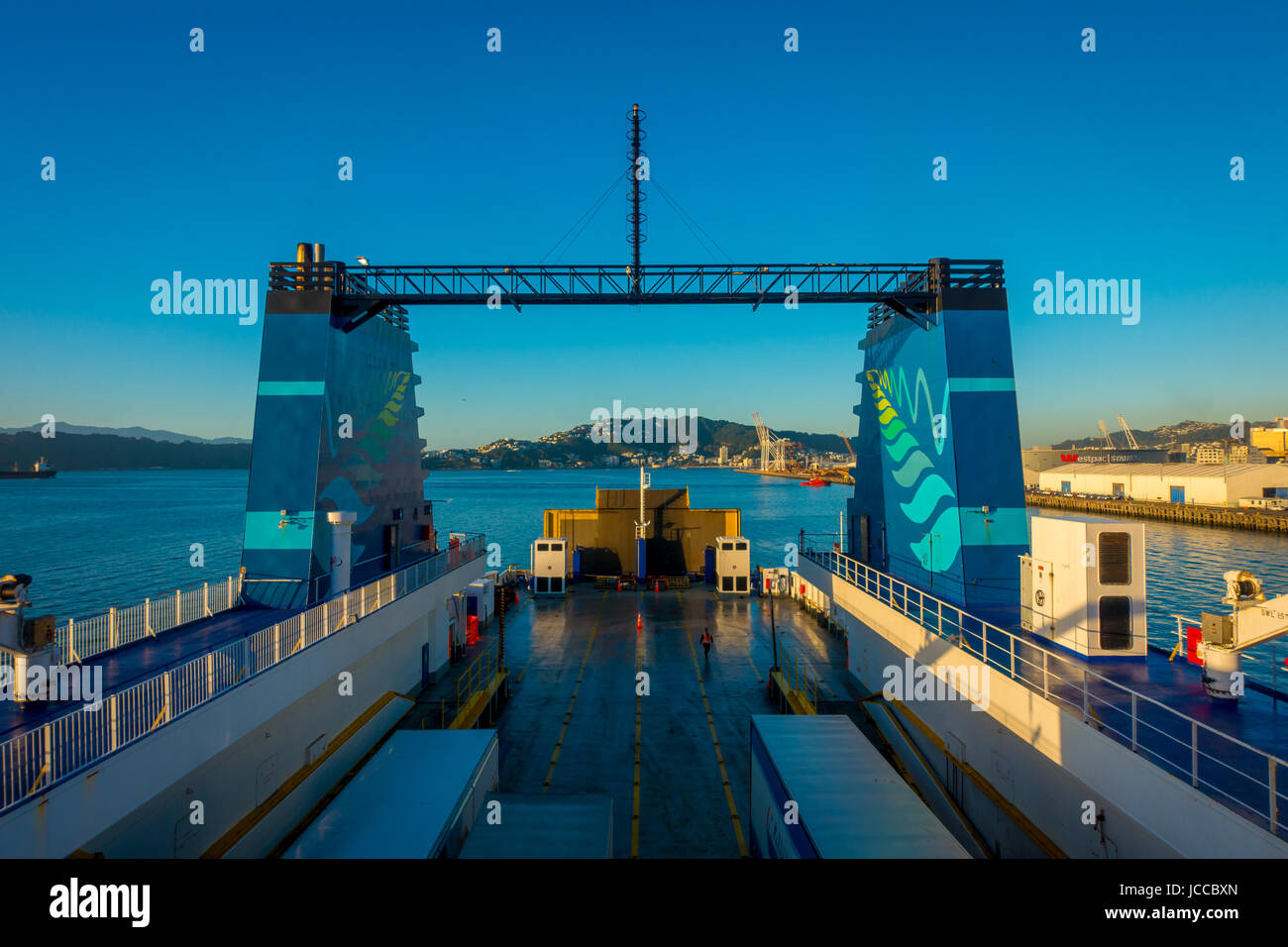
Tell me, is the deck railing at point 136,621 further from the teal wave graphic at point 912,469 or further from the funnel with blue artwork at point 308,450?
the teal wave graphic at point 912,469

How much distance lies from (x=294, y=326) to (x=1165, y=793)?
769 inches

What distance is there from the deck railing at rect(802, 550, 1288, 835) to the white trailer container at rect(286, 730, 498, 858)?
8254 millimetres

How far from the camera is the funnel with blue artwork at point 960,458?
1725 cm

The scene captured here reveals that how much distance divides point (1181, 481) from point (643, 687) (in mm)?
108011

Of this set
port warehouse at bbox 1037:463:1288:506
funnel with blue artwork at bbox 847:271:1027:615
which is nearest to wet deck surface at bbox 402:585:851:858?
funnel with blue artwork at bbox 847:271:1027:615

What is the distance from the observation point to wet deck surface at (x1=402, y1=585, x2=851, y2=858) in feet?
40.9

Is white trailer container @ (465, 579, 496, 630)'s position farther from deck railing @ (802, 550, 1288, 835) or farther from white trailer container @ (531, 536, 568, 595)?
deck railing @ (802, 550, 1288, 835)

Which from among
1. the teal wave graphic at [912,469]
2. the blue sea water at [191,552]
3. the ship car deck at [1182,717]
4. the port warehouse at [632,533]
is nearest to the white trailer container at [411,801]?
the ship car deck at [1182,717]

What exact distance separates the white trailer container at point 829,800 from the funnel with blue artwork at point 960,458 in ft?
26.3

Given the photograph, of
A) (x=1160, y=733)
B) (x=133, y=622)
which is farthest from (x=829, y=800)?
(x=133, y=622)

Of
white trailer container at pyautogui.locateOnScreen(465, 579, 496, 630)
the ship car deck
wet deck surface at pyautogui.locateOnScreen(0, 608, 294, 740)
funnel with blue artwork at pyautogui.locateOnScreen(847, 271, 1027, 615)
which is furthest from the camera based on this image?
white trailer container at pyautogui.locateOnScreen(465, 579, 496, 630)

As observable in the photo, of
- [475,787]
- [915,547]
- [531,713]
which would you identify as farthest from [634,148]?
[475,787]
